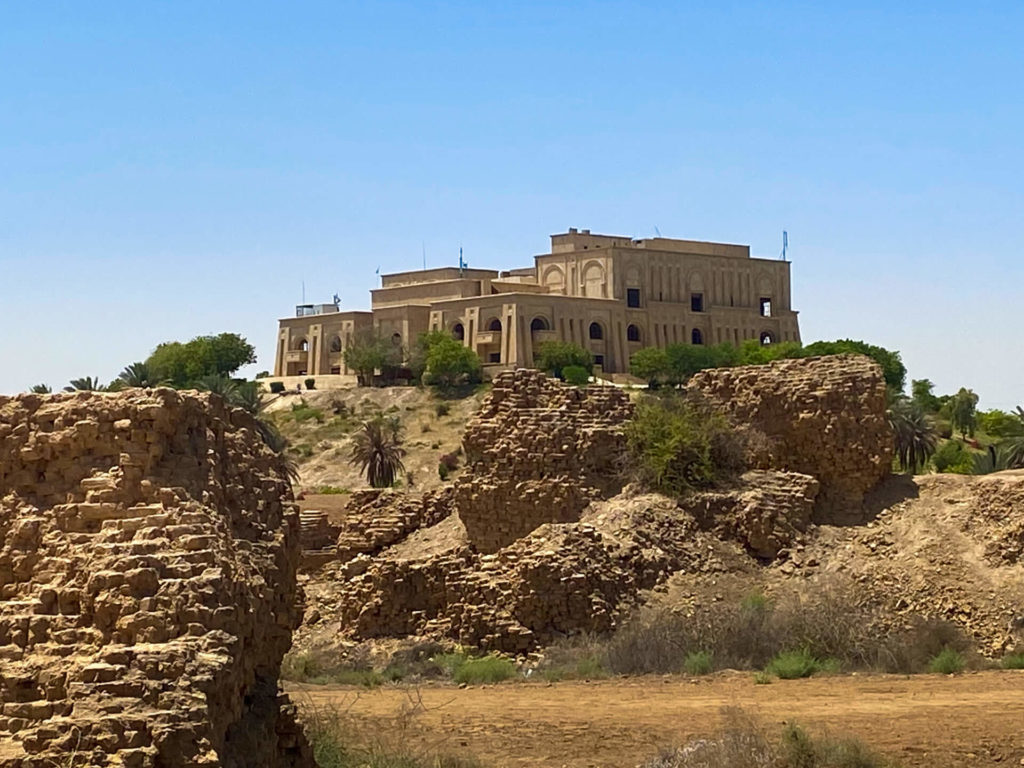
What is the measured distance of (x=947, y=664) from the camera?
22.1 m

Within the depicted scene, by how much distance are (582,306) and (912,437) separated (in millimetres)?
52969

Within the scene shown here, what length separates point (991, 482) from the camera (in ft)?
85.9

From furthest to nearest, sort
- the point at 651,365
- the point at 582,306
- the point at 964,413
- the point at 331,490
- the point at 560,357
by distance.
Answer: the point at 582,306
the point at 651,365
the point at 560,357
the point at 964,413
the point at 331,490

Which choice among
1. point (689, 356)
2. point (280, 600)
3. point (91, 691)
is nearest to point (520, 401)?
point (280, 600)

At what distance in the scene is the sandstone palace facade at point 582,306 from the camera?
10706cm

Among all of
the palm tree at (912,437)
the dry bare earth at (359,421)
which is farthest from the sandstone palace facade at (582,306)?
the palm tree at (912,437)

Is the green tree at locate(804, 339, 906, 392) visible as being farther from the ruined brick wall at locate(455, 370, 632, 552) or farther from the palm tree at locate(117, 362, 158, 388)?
the ruined brick wall at locate(455, 370, 632, 552)

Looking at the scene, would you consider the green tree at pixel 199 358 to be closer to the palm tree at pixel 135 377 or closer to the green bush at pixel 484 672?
the palm tree at pixel 135 377

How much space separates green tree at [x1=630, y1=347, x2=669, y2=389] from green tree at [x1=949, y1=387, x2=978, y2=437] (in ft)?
54.6

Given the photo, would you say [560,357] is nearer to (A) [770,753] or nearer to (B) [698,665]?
(B) [698,665]

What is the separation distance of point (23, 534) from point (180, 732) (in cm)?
250

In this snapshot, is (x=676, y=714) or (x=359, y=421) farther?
(x=359, y=421)

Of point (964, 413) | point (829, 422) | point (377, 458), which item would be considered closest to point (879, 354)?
point (964, 413)

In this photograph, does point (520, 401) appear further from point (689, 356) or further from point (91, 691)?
point (689, 356)
